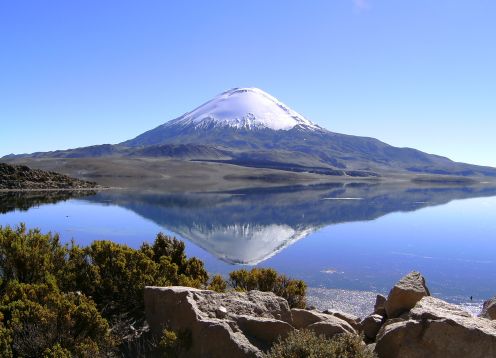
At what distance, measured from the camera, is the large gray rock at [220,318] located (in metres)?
5.24

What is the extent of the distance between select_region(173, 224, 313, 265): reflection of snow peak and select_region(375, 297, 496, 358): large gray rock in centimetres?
1361

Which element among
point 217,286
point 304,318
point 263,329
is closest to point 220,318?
point 263,329

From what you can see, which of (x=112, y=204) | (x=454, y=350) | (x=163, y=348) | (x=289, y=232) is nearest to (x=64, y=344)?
(x=163, y=348)

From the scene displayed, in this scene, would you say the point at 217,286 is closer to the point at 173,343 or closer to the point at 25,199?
the point at 173,343

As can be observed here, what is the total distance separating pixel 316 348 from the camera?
4668 millimetres

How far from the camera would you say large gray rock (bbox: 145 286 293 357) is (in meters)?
5.24

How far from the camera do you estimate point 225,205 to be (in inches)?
1768

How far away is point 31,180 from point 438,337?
5649 centimetres

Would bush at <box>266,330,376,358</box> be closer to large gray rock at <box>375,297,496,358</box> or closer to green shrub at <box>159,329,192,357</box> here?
large gray rock at <box>375,297,496,358</box>

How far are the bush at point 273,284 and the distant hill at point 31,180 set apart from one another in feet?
159

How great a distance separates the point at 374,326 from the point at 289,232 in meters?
22.8

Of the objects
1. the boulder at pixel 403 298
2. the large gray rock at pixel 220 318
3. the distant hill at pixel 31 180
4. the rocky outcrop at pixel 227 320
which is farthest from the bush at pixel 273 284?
the distant hill at pixel 31 180

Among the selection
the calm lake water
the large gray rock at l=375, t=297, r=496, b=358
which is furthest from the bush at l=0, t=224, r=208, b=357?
the calm lake water

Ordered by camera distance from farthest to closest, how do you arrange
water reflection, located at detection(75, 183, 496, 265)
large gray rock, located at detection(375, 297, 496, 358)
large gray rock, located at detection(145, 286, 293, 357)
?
1. water reflection, located at detection(75, 183, 496, 265)
2. large gray rock, located at detection(145, 286, 293, 357)
3. large gray rock, located at detection(375, 297, 496, 358)
